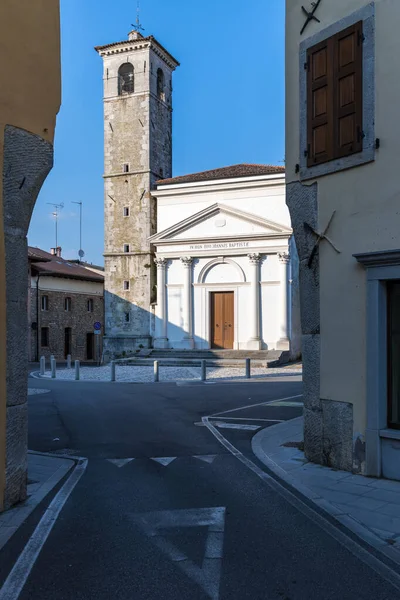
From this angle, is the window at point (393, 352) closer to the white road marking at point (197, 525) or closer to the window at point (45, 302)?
the white road marking at point (197, 525)

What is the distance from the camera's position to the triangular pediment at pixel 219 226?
32250 millimetres

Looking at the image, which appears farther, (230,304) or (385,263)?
(230,304)

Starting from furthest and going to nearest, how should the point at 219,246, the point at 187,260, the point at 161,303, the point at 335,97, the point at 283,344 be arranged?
1. the point at 161,303
2. the point at 187,260
3. the point at 219,246
4. the point at 283,344
5. the point at 335,97

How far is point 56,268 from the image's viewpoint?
157 ft

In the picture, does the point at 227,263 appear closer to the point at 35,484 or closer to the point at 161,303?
the point at 161,303

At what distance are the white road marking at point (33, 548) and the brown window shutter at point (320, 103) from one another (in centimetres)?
550

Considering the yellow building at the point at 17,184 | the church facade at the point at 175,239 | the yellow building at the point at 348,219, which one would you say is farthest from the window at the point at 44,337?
the yellow building at the point at 17,184

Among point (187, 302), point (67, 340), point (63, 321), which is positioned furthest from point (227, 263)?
point (67, 340)

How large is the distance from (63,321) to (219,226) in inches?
768

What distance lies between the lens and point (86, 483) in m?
7.27

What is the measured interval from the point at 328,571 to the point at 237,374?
67.2 feet

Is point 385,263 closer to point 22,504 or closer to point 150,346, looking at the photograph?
point 22,504

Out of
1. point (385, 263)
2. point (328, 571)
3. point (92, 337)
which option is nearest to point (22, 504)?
point (328, 571)

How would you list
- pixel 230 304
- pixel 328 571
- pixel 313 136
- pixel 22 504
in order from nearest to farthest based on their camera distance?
pixel 328 571 < pixel 22 504 < pixel 313 136 < pixel 230 304
